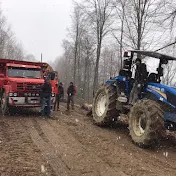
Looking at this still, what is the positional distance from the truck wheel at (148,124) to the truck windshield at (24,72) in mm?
6528

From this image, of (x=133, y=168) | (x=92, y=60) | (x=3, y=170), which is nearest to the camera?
(x=3, y=170)

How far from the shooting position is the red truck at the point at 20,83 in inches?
478

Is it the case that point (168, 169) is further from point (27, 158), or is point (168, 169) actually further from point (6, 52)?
point (6, 52)

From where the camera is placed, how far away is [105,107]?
10391 mm

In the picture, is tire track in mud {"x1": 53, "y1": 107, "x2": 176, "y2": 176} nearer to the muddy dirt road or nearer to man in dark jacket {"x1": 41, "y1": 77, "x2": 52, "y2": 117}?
the muddy dirt road

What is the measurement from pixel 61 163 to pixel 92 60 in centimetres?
2802

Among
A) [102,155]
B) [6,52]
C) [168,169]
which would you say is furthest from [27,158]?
[6,52]

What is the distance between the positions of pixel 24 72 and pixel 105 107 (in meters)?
4.83

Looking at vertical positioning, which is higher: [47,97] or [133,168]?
[47,97]

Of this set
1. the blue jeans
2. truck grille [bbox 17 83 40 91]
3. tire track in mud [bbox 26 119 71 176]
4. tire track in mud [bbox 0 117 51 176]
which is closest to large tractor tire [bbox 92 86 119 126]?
tire track in mud [bbox 26 119 71 176]

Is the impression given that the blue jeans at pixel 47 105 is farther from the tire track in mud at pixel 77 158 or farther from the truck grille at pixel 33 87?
the tire track in mud at pixel 77 158

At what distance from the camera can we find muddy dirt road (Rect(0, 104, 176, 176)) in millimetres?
5715

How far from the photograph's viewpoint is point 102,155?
22.2ft

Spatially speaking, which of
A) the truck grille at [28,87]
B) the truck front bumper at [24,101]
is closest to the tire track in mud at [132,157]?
the truck front bumper at [24,101]
